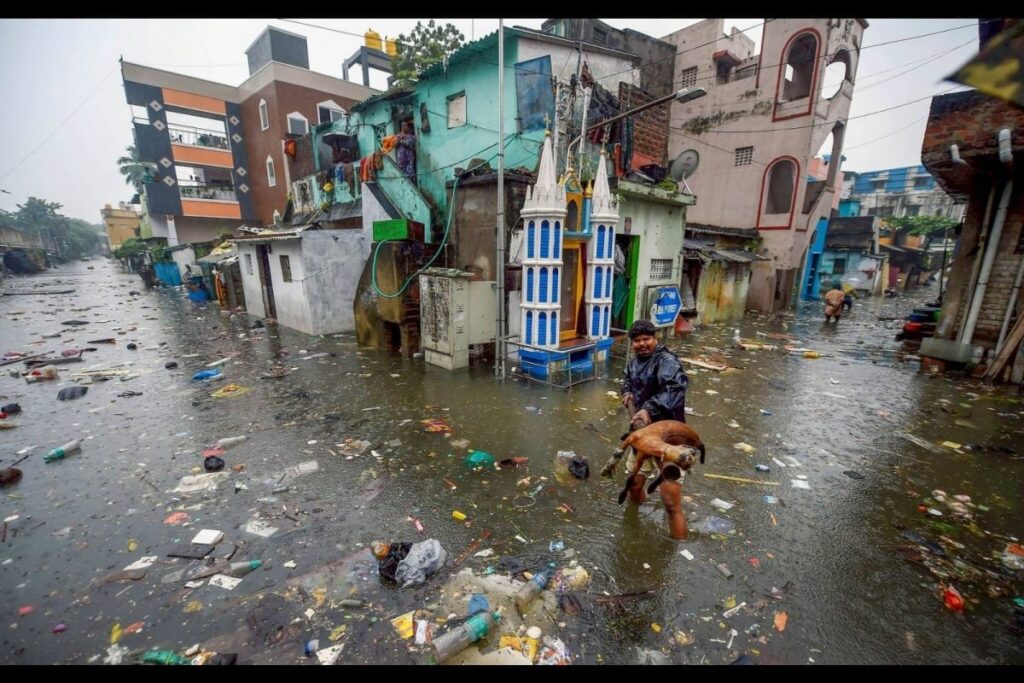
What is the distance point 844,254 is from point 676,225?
19.1m

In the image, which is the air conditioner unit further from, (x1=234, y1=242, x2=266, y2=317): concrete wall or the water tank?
the water tank

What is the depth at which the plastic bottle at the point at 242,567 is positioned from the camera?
2707 millimetres

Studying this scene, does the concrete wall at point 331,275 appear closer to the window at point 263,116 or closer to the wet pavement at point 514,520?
the wet pavement at point 514,520

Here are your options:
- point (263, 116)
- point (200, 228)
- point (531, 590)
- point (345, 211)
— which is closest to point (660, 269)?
point (531, 590)

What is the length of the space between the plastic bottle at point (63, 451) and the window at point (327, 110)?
22296 millimetres

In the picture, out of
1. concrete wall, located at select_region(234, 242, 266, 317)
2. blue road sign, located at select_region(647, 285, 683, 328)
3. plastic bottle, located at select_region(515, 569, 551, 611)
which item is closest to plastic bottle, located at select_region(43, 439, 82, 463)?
plastic bottle, located at select_region(515, 569, 551, 611)

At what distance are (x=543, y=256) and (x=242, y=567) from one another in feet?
17.4

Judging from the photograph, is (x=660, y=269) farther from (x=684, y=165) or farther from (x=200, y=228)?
(x=200, y=228)

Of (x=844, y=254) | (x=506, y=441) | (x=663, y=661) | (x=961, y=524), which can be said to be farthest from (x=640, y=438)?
(x=844, y=254)

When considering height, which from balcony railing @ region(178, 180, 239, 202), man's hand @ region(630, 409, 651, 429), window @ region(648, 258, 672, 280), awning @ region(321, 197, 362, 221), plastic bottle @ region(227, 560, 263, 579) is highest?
balcony railing @ region(178, 180, 239, 202)

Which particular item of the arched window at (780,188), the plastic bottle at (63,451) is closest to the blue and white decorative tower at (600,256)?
the plastic bottle at (63,451)

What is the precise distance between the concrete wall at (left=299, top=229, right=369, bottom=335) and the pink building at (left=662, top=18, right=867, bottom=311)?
12502 mm

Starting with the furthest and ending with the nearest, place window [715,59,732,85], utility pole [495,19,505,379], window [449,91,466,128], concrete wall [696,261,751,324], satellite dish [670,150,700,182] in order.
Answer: window [715,59,732,85]
concrete wall [696,261,751,324]
window [449,91,466,128]
satellite dish [670,150,700,182]
utility pole [495,19,505,379]

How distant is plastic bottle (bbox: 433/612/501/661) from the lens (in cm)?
212
